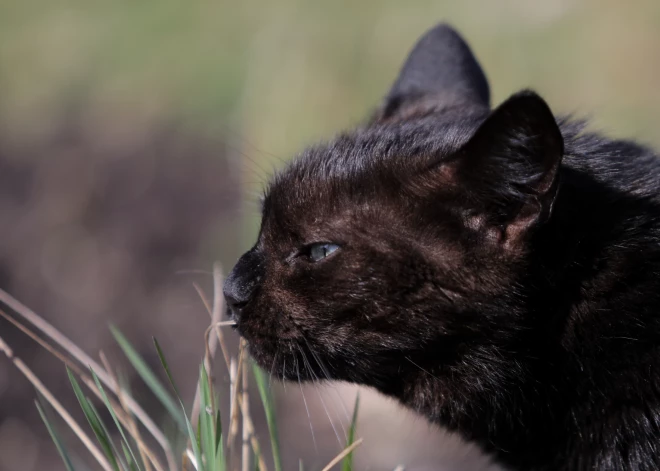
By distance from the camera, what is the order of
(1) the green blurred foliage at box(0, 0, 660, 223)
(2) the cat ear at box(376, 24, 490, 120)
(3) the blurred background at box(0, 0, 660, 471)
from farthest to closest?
(1) the green blurred foliage at box(0, 0, 660, 223)
(3) the blurred background at box(0, 0, 660, 471)
(2) the cat ear at box(376, 24, 490, 120)

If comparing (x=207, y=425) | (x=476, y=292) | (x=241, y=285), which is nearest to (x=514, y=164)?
(x=476, y=292)

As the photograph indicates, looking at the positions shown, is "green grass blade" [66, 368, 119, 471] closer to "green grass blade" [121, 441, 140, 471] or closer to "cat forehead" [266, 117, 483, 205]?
"green grass blade" [121, 441, 140, 471]

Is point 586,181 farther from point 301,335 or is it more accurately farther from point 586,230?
point 301,335

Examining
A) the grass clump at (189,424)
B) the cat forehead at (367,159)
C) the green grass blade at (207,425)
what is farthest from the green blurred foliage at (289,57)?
the green grass blade at (207,425)

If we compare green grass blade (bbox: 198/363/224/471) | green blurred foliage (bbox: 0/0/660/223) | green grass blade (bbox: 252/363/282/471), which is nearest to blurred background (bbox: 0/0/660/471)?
green blurred foliage (bbox: 0/0/660/223)

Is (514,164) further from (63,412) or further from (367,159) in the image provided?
(63,412)

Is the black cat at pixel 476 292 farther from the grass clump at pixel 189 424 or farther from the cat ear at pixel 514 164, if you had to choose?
the grass clump at pixel 189 424
